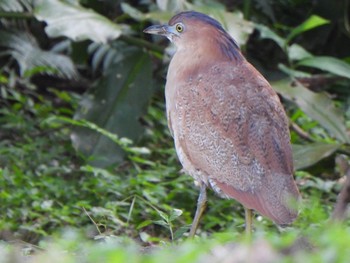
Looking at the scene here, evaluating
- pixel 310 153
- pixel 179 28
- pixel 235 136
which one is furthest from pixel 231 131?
pixel 310 153

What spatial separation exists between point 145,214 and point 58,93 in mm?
2630

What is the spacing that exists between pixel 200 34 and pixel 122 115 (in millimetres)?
2790

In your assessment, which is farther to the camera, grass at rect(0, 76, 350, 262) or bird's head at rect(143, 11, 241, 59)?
grass at rect(0, 76, 350, 262)

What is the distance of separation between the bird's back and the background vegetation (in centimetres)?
42

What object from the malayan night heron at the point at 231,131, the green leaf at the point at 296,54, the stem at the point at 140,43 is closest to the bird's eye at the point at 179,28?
the malayan night heron at the point at 231,131

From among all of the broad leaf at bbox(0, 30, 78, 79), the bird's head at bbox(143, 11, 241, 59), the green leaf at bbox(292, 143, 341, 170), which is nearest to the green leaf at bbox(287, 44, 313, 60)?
the green leaf at bbox(292, 143, 341, 170)

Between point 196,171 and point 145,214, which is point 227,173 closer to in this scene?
point 196,171

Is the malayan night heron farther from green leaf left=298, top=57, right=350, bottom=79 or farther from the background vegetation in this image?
green leaf left=298, top=57, right=350, bottom=79

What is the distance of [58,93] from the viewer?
33.3 feet

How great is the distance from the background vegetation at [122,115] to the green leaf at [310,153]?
1 cm

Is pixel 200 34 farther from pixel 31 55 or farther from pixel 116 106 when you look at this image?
pixel 31 55

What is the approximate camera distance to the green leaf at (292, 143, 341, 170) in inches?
302

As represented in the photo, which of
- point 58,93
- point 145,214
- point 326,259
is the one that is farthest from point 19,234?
point 326,259

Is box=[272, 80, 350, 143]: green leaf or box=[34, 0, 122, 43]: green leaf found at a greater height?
box=[34, 0, 122, 43]: green leaf
